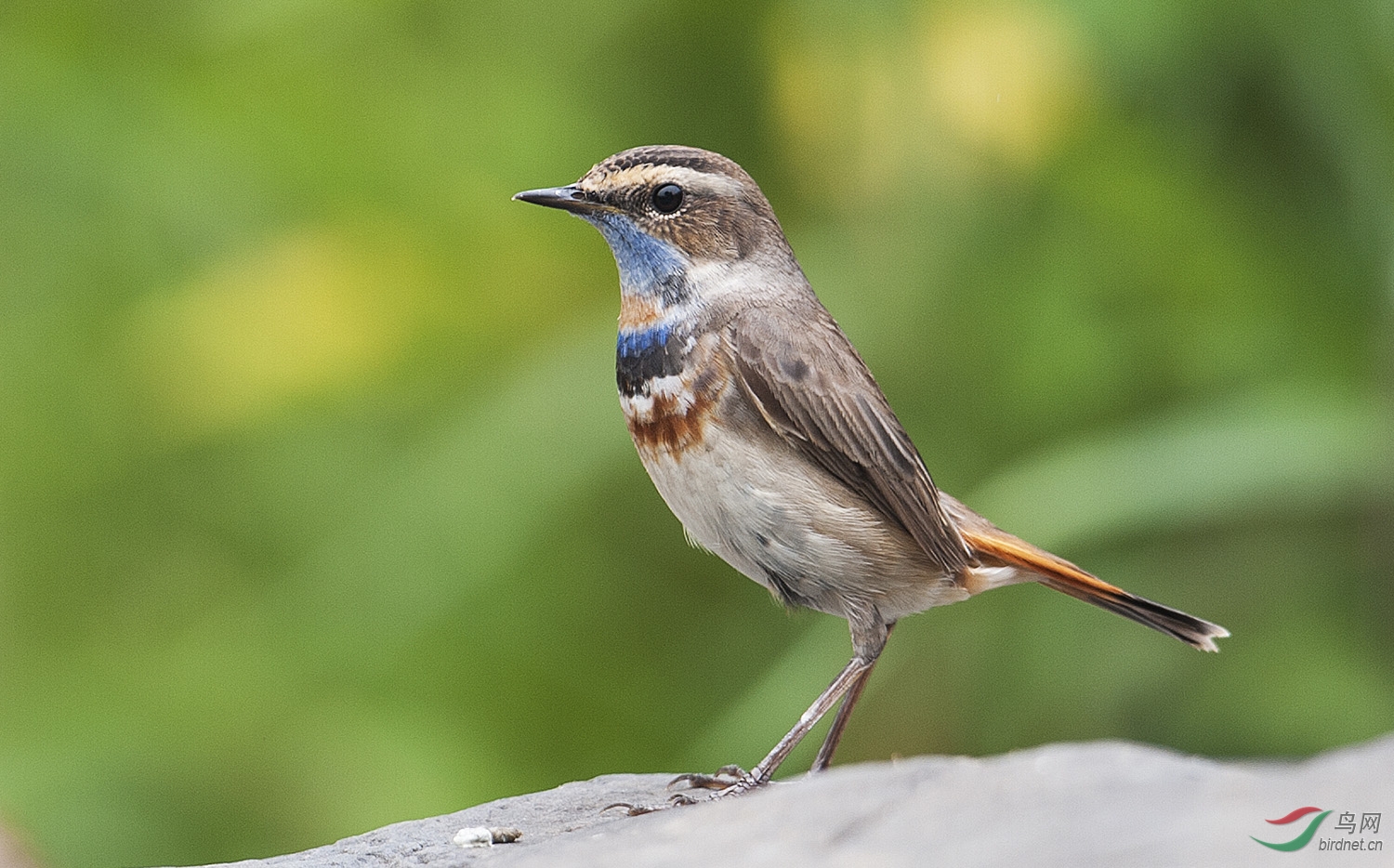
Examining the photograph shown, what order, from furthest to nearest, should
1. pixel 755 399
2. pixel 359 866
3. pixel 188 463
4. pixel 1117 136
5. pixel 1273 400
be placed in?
pixel 188 463 → pixel 1117 136 → pixel 1273 400 → pixel 755 399 → pixel 359 866

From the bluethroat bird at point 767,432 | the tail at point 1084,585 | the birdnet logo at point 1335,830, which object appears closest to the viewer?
the birdnet logo at point 1335,830

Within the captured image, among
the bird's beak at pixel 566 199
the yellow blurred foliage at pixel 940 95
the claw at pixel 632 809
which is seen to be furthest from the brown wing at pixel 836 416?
the yellow blurred foliage at pixel 940 95

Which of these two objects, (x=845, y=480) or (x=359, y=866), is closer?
(x=359, y=866)

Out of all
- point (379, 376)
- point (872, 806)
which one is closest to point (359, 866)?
point (872, 806)

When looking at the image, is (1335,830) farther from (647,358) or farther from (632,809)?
(647,358)

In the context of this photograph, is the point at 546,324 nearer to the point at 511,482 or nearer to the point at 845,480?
the point at 511,482

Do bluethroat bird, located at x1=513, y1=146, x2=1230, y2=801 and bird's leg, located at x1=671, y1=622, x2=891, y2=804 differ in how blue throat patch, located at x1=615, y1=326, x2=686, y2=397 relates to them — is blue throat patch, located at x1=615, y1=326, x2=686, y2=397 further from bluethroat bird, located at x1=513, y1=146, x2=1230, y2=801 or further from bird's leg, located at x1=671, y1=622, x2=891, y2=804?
bird's leg, located at x1=671, y1=622, x2=891, y2=804

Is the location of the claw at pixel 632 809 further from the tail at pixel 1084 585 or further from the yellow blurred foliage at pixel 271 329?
the yellow blurred foliage at pixel 271 329

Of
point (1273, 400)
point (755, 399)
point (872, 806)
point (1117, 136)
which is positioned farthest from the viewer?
point (1117, 136)

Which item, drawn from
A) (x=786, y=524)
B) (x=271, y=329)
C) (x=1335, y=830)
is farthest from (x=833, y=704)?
(x=271, y=329)
